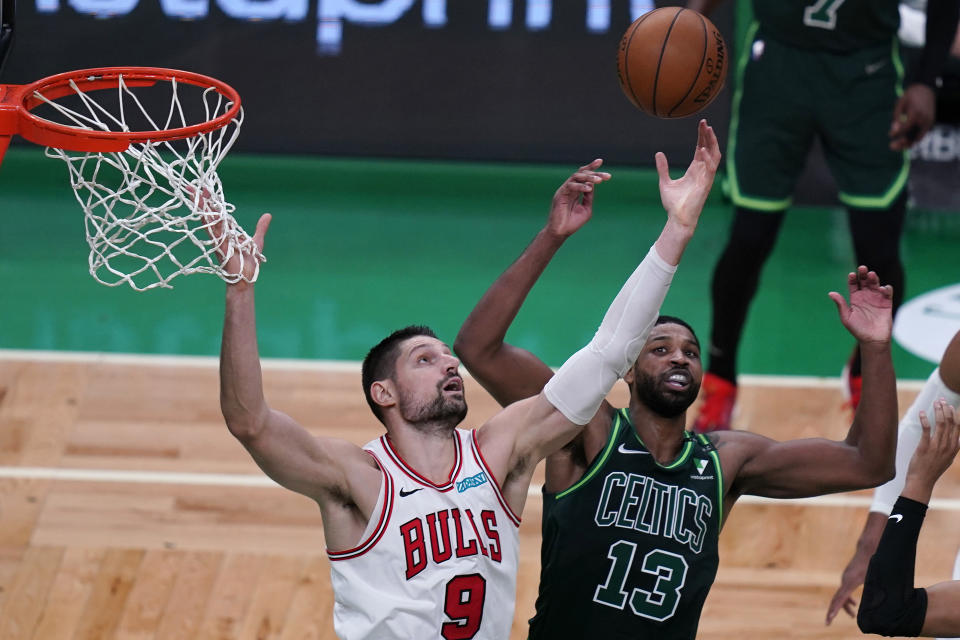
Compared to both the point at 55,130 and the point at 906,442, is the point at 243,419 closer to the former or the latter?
Answer: the point at 55,130

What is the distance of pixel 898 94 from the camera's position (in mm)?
6129

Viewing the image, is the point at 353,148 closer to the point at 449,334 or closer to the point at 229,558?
the point at 449,334

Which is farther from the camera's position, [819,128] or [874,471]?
[819,128]

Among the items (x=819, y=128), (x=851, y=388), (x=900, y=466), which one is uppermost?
(x=819, y=128)

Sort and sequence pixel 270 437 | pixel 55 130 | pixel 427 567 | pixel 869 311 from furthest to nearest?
pixel 869 311 < pixel 427 567 < pixel 270 437 < pixel 55 130

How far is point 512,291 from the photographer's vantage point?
13.0ft

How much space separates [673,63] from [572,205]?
0.94 meters

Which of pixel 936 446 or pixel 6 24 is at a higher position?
pixel 6 24

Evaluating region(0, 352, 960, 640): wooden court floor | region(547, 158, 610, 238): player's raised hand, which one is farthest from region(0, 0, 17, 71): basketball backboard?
region(0, 352, 960, 640): wooden court floor

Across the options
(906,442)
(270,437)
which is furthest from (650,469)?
(270,437)

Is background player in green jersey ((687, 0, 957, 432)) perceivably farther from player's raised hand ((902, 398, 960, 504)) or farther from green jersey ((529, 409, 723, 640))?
player's raised hand ((902, 398, 960, 504))

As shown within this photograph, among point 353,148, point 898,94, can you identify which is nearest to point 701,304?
point 898,94

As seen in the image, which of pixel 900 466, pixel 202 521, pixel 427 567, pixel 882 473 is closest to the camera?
pixel 427 567

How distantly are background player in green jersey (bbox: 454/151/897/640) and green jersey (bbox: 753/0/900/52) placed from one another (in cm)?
242
